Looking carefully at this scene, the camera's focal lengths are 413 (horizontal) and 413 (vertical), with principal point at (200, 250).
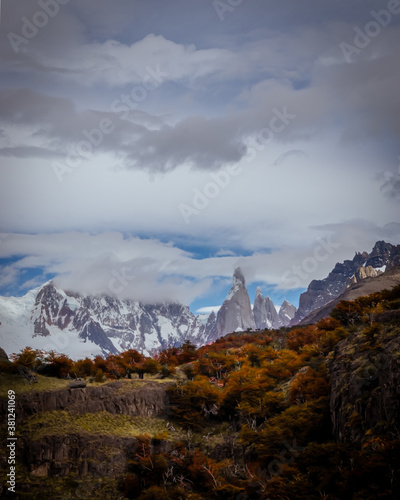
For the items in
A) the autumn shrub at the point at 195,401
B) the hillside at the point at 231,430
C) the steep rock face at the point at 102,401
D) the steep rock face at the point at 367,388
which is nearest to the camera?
the steep rock face at the point at 367,388

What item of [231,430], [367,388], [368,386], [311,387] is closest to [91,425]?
[231,430]

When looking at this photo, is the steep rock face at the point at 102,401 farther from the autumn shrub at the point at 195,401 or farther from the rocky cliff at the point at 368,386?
the rocky cliff at the point at 368,386

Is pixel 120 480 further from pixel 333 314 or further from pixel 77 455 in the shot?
pixel 333 314

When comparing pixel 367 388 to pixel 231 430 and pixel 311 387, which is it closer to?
pixel 311 387

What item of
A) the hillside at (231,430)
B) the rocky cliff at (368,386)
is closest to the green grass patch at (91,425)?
the hillside at (231,430)

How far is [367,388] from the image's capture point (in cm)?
2991

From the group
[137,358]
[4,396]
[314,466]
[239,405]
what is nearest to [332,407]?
[314,466]

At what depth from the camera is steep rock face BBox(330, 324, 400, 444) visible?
26562mm

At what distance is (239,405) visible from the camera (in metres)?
46.1

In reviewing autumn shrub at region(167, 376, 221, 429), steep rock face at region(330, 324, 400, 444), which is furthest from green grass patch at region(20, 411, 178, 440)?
steep rock face at region(330, 324, 400, 444)

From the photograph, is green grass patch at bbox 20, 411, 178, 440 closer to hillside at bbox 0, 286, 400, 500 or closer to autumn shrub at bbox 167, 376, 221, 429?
hillside at bbox 0, 286, 400, 500

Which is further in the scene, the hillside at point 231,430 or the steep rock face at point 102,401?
the steep rock face at point 102,401

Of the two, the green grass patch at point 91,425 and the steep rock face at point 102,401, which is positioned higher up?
the steep rock face at point 102,401

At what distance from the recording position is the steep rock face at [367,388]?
26.6 m
